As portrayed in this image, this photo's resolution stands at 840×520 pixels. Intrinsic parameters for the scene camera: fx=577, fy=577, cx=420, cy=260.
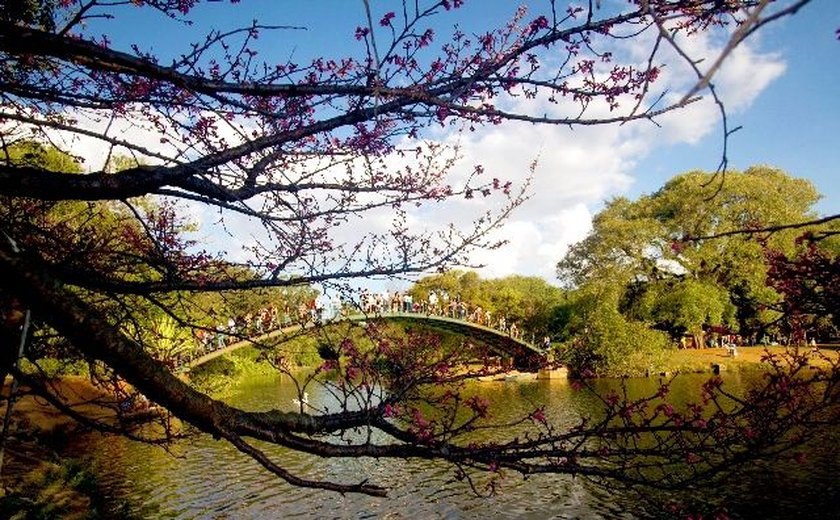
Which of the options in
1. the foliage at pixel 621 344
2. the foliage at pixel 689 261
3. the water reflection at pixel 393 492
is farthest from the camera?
the foliage at pixel 689 261

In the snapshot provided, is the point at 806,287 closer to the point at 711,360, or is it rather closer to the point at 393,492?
the point at 393,492

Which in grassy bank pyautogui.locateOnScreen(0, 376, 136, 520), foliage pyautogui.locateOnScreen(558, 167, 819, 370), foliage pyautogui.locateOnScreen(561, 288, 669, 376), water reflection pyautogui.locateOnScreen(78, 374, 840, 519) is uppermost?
foliage pyautogui.locateOnScreen(558, 167, 819, 370)

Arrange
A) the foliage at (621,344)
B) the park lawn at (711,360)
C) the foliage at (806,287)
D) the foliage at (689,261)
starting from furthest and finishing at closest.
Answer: the foliage at (689,261) → the foliage at (621,344) → the park lawn at (711,360) → the foliage at (806,287)

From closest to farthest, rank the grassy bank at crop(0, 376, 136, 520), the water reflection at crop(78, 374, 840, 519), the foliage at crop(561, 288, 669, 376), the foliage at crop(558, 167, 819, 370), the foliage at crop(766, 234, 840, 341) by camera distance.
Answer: the foliage at crop(766, 234, 840, 341) → the grassy bank at crop(0, 376, 136, 520) → the water reflection at crop(78, 374, 840, 519) → the foliage at crop(561, 288, 669, 376) → the foliage at crop(558, 167, 819, 370)

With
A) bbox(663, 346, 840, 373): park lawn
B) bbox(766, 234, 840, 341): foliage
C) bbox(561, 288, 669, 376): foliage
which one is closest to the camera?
bbox(766, 234, 840, 341): foliage

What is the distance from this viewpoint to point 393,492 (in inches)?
520

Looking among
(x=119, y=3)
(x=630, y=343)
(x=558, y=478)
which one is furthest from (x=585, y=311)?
(x=119, y=3)

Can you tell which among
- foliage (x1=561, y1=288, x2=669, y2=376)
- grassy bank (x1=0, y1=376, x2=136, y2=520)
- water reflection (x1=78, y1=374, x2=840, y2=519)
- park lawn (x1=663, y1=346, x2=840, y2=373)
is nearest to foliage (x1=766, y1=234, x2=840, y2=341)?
water reflection (x1=78, y1=374, x2=840, y2=519)

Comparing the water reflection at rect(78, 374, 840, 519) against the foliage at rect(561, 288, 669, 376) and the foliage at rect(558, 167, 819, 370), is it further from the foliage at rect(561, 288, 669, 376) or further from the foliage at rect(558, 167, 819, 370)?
the foliage at rect(558, 167, 819, 370)

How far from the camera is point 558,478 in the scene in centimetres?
1359

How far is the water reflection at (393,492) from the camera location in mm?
11359

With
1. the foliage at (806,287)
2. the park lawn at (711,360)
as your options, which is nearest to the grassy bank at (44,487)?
the foliage at (806,287)

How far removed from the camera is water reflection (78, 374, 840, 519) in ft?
37.3

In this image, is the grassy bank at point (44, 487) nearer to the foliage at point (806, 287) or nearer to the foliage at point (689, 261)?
the foliage at point (806, 287)
